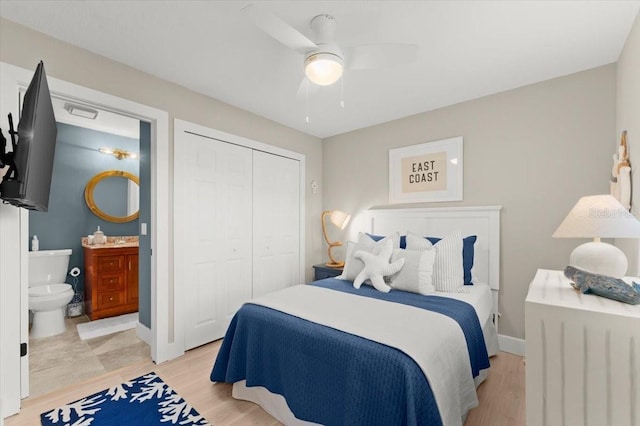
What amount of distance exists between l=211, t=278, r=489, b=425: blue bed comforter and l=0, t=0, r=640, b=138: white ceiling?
1.83 metres

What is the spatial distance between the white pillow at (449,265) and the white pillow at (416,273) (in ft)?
0.20

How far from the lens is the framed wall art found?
10.2 feet

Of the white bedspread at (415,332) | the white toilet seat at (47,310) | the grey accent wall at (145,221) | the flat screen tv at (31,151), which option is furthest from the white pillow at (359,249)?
the white toilet seat at (47,310)

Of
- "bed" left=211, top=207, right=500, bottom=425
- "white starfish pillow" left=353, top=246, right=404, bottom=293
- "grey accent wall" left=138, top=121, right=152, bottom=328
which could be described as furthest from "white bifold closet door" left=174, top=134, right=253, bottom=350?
"white starfish pillow" left=353, top=246, right=404, bottom=293

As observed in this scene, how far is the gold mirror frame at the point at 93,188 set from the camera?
13.0ft

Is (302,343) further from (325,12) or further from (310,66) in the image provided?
(325,12)

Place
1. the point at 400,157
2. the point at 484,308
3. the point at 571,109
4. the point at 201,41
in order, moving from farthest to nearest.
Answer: the point at 400,157
the point at 571,109
the point at 484,308
the point at 201,41

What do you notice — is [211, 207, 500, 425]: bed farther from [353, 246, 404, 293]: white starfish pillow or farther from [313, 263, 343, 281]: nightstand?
[313, 263, 343, 281]: nightstand

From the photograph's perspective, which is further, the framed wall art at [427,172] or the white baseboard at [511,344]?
the framed wall art at [427,172]

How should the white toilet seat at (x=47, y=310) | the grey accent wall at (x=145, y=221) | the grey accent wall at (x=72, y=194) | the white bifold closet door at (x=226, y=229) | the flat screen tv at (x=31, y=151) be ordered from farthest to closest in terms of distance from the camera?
the grey accent wall at (x=72, y=194) → the white toilet seat at (x=47, y=310) → the grey accent wall at (x=145, y=221) → the white bifold closet door at (x=226, y=229) → the flat screen tv at (x=31, y=151)

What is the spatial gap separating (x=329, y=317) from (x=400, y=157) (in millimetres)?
2329

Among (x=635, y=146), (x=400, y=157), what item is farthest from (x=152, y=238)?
(x=635, y=146)

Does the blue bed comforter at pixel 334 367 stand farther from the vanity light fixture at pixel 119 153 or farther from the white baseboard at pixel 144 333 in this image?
the vanity light fixture at pixel 119 153

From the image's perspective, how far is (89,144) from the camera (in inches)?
157
